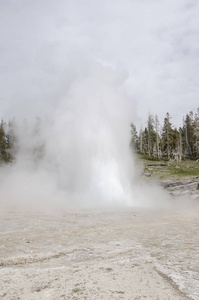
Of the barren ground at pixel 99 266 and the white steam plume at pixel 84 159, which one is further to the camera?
the white steam plume at pixel 84 159

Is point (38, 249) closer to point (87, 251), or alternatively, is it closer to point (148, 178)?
point (87, 251)

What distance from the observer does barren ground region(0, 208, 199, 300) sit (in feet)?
7.09

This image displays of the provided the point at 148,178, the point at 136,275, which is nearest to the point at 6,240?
the point at 136,275

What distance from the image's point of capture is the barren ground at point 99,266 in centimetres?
216

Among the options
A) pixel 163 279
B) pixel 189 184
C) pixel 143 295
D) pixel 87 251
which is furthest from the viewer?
pixel 189 184

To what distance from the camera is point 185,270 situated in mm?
2643

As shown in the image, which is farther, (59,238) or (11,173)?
(11,173)

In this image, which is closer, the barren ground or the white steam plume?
the barren ground

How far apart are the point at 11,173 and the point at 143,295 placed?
19.9 meters

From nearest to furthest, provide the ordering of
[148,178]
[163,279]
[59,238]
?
[163,279] < [59,238] < [148,178]

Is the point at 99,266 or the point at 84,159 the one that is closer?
the point at 99,266

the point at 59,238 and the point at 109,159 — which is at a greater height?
the point at 109,159

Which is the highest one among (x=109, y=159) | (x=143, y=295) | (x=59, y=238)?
(x=109, y=159)

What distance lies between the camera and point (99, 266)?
2826 mm
